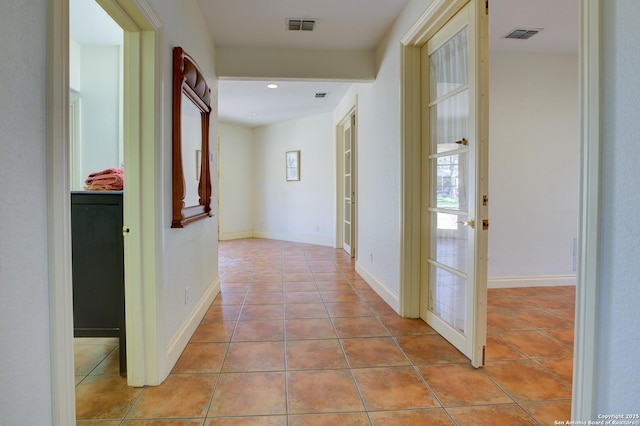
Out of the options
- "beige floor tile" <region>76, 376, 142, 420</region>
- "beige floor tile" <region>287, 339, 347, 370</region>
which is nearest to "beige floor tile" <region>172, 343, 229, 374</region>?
"beige floor tile" <region>76, 376, 142, 420</region>

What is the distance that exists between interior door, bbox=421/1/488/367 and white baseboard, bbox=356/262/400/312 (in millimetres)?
262

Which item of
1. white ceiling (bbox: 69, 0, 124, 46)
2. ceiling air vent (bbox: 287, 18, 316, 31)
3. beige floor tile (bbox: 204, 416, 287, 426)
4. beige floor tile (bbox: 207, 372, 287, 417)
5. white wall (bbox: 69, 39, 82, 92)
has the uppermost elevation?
ceiling air vent (bbox: 287, 18, 316, 31)

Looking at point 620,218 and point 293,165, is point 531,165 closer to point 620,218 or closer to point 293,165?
point 620,218

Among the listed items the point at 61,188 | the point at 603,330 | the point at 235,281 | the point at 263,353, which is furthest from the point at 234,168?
the point at 603,330

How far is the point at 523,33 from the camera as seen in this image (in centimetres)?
319

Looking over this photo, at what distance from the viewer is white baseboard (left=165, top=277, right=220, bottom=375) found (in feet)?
6.67

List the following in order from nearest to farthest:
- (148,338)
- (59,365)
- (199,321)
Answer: (59,365) < (148,338) < (199,321)

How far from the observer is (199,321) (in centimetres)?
270

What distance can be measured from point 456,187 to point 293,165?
526 centimetres

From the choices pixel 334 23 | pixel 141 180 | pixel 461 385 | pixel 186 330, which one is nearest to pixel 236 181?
pixel 334 23

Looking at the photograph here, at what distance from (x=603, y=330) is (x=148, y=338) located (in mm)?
1966

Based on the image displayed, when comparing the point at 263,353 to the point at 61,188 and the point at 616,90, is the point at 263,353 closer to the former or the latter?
the point at 61,188

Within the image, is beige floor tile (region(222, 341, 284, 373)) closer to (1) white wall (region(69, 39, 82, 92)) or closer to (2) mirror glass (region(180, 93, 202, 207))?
(2) mirror glass (region(180, 93, 202, 207))

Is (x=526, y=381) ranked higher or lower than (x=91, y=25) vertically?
lower
